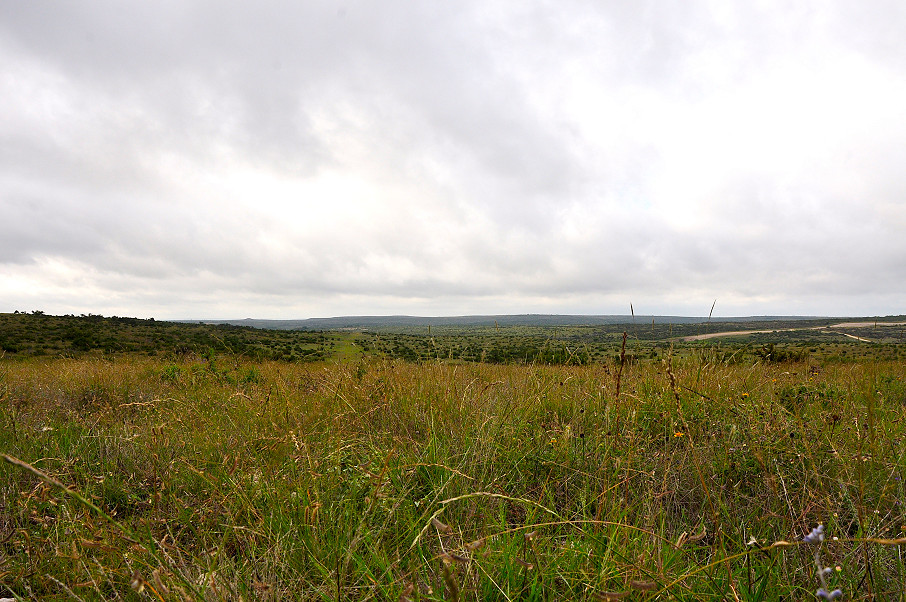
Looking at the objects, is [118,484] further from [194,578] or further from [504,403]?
[504,403]

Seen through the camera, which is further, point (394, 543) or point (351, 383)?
point (351, 383)

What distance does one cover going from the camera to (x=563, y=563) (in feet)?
5.56

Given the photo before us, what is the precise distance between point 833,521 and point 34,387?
29.6ft

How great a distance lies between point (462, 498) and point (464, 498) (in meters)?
0.46

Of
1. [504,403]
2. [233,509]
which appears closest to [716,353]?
[504,403]

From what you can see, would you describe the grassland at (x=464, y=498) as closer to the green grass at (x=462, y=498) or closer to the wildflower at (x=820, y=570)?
the green grass at (x=462, y=498)

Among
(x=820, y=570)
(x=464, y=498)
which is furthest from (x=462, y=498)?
(x=820, y=570)

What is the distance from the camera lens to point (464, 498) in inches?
86.2

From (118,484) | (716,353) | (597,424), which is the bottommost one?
(118,484)

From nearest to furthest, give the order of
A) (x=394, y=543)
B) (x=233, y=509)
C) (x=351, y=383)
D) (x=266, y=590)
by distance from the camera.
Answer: (x=266, y=590) < (x=394, y=543) < (x=233, y=509) < (x=351, y=383)

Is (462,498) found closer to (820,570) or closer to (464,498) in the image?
(464,498)

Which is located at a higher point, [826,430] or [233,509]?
[826,430]

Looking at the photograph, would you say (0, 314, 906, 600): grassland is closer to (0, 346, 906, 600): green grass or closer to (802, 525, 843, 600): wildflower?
(0, 346, 906, 600): green grass

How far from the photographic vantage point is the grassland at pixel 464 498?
1.55 m
